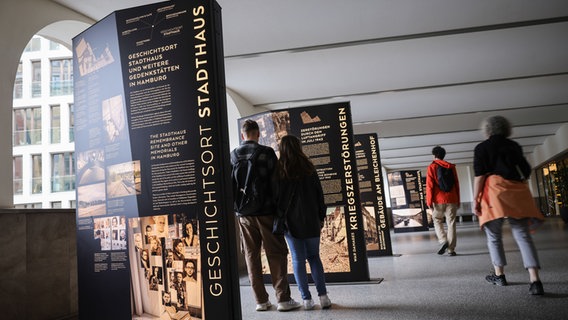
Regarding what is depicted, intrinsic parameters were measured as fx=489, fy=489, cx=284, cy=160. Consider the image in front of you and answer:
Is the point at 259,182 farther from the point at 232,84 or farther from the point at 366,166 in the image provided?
the point at 366,166

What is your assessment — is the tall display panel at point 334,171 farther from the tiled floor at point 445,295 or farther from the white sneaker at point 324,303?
the white sneaker at point 324,303

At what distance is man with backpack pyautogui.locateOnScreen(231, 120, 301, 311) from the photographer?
422cm

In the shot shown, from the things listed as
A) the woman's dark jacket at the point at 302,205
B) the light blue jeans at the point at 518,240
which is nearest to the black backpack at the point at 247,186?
the woman's dark jacket at the point at 302,205

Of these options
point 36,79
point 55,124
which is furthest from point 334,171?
point 36,79

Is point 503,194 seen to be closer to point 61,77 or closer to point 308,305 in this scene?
point 308,305

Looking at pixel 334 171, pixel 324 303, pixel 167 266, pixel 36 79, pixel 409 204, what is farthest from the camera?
pixel 36 79

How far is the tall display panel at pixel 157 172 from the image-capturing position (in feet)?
9.23

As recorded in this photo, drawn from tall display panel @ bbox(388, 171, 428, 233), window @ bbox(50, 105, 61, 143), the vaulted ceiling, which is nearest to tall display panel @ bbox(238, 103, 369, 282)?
the vaulted ceiling

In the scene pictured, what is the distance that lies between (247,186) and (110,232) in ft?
4.32

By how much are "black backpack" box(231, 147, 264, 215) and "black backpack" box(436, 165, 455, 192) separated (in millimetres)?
4282

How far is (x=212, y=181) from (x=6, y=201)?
235 centimetres

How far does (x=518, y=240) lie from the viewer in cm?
407

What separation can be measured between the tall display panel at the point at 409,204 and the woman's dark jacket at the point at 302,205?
45.0ft

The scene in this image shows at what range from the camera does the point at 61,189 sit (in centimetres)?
1669
